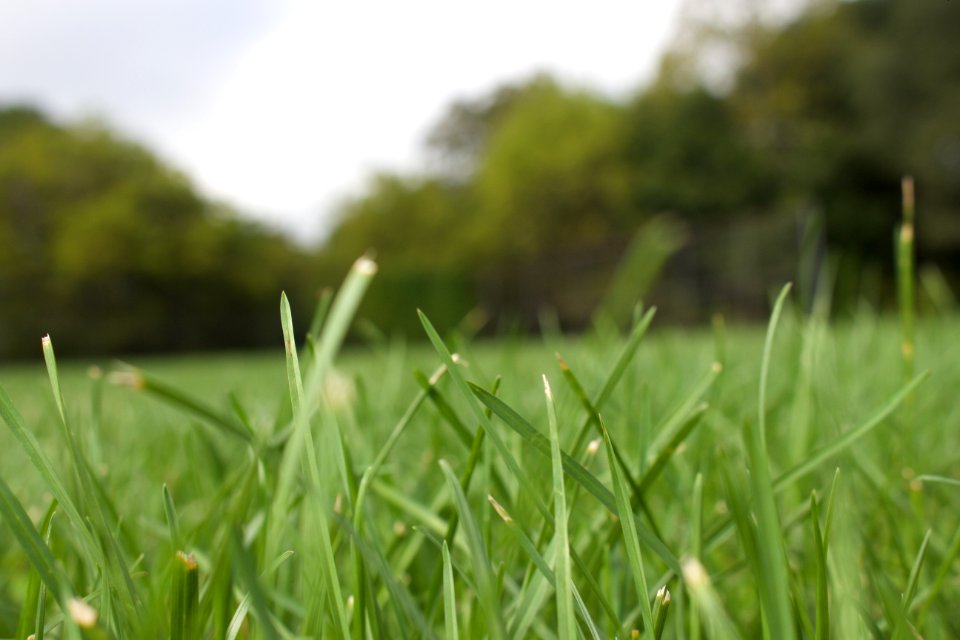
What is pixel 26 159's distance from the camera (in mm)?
16656

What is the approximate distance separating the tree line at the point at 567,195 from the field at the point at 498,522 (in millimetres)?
11491

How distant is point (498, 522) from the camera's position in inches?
14.6

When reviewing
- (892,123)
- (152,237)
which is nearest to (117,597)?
(892,123)

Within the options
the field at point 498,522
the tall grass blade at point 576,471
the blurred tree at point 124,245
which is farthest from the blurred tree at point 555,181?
the tall grass blade at point 576,471

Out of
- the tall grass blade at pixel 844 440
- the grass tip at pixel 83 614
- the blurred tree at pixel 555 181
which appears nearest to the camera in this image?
the grass tip at pixel 83 614

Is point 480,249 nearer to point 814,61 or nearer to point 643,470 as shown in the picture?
point 814,61

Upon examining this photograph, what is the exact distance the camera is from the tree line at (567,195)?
43.7 feet

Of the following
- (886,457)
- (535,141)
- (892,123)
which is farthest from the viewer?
(535,141)

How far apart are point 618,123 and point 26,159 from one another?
13240 millimetres

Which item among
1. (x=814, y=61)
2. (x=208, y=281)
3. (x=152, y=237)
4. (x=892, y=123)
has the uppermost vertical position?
(x=814, y=61)

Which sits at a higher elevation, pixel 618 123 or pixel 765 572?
pixel 618 123

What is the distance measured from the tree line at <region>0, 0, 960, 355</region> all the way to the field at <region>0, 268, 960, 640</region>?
37.7 feet

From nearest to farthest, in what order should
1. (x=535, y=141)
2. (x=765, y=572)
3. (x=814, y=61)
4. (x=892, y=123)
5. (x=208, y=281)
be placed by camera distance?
(x=765, y=572)
(x=892, y=123)
(x=814, y=61)
(x=208, y=281)
(x=535, y=141)

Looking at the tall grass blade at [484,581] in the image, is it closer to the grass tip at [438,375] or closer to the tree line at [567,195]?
the grass tip at [438,375]
